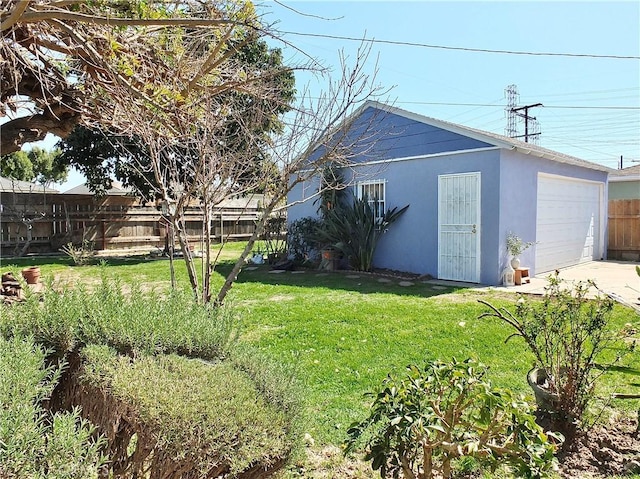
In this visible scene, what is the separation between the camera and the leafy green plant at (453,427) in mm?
1723

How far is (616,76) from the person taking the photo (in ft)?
34.9

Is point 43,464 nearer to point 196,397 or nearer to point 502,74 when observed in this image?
point 196,397

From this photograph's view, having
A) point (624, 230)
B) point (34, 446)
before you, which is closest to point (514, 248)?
point (624, 230)

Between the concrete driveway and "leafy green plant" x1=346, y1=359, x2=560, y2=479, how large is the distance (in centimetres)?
628

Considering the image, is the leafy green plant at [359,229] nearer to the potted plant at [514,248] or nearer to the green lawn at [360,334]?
the green lawn at [360,334]

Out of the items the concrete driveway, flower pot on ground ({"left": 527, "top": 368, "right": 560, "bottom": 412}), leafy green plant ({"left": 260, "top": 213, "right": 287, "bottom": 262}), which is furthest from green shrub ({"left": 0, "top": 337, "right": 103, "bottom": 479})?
leafy green plant ({"left": 260, "top": 213, "right": 287, "bottom": 262})

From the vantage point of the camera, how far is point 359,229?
34.8 feet

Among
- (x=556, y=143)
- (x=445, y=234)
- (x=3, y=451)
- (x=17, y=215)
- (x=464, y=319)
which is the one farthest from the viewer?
(x=556, y=143)

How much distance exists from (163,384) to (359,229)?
30.0 ft

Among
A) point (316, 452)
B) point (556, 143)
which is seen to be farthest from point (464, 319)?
point (556, 143)

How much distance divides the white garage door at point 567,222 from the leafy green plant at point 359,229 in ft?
11.4

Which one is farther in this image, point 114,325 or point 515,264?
point 515,264

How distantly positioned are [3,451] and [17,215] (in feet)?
47.8

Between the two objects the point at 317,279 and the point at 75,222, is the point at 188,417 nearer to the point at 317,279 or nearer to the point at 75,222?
the point at 317,279
